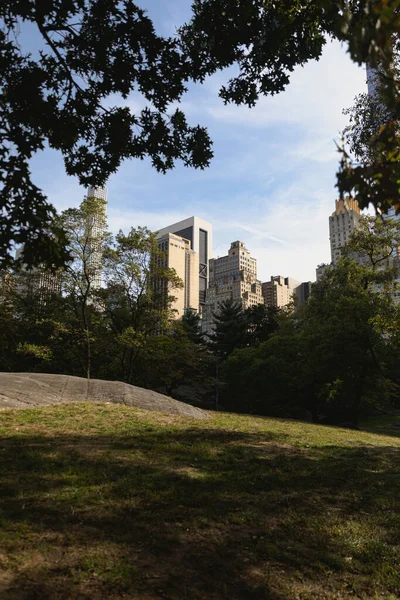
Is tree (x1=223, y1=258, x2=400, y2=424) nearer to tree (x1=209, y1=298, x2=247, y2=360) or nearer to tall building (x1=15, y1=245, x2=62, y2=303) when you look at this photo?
tree (x1=209, y1=298, x2=247, y2=360)

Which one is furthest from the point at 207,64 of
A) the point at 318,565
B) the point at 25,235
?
the point at 318,565

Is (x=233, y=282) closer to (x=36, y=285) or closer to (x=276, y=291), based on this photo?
(x=276, y=291)

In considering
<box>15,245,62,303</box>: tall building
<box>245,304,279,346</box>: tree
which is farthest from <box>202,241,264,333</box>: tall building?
<box>15,245,62,303</box>: tall building

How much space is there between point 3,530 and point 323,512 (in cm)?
396

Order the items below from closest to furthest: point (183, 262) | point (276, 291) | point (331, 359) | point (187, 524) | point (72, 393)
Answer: point (187, 524) → point (72, 393) → point (331, 359) → point (183, 262) → point (276, 291)

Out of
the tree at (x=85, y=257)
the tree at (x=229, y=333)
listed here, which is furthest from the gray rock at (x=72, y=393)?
the tree at (x=229, y=333)

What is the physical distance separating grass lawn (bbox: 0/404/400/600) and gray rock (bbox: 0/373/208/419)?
4.60 meters

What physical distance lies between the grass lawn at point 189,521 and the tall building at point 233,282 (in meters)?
100

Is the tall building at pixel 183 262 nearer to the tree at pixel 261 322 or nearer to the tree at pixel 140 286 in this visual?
the tree at pixel 140 286

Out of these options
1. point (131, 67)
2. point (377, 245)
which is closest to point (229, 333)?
point (377, 245)

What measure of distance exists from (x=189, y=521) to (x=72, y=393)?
10542 mm

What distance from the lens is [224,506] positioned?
17.8ft

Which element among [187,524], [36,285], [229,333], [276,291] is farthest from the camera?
[276,291]

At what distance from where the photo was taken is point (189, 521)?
4.88 meters
